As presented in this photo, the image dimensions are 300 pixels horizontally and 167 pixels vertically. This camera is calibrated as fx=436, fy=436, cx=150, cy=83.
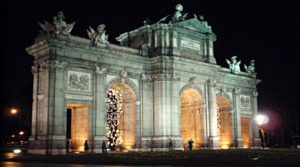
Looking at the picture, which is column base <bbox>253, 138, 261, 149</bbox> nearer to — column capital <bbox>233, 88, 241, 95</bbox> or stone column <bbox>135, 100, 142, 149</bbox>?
column capital <bbox>233, 88, 241, 95</bbox>

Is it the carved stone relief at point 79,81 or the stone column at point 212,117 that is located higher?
the carved stone relief at point 79,81

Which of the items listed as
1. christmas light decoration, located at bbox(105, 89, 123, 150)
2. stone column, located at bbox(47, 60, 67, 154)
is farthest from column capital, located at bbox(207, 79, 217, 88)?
stone column, located at bbox(47, 60, 67, 154)

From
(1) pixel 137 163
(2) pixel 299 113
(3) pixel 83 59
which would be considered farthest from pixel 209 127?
(2) pixel 299 113

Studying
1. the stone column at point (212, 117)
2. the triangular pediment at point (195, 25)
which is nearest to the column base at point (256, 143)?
the stone column at point (212, 117)

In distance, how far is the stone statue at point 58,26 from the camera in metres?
40.0

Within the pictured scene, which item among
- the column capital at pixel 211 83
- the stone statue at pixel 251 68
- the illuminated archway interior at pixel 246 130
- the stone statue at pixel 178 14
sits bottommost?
the illuminated archway interior at pixel 246 130

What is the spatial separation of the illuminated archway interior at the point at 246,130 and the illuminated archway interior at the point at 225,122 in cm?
382

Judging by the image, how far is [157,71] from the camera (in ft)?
153

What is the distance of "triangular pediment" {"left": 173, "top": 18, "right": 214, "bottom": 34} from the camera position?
49144 millimetres

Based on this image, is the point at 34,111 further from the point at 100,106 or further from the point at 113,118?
the point at 113,118

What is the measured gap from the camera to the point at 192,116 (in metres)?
51.9

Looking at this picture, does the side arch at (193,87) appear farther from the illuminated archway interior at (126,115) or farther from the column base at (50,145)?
the column base at (50,145)

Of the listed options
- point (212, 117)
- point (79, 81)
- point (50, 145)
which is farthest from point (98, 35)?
point (212, 117)

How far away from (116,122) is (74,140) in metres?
5.61
